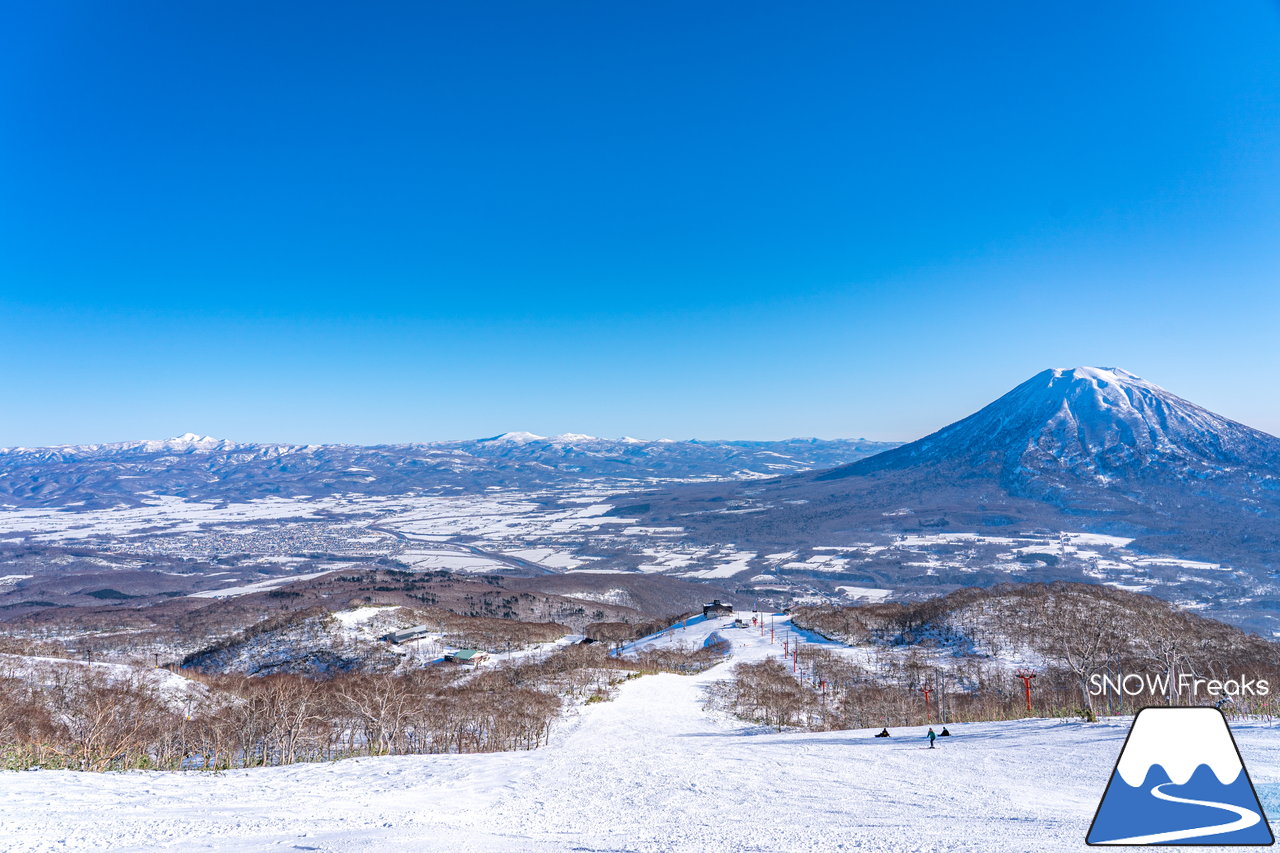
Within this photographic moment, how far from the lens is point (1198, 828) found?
5.01 metres

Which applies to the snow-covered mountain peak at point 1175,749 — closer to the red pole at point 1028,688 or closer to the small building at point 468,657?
the red pole at point 1028,688

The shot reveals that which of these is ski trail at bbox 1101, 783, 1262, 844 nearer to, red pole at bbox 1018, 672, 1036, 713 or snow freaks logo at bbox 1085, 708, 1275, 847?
snow freaks logo at bbox 1085, 708, 1275, 847

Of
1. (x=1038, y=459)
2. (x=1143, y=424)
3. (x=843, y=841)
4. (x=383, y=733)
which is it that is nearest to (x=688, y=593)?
(x=383, y=733)

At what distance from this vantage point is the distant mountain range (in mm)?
114375

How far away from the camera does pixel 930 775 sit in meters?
10.2

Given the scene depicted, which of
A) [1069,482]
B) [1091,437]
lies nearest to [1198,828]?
[1069,482]

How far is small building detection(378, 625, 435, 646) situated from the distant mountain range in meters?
99.2

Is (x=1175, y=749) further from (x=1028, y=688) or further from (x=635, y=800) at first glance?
(x=1028, y=688)

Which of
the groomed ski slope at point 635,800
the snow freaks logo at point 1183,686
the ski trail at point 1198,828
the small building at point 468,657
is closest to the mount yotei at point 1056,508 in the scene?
the snow freaks logo at point 1183,686

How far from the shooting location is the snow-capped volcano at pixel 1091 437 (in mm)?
138500

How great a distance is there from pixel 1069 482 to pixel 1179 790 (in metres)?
168

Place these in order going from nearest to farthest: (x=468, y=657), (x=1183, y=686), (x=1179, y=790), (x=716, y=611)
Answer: (x=1179, y=790) < (x=1183, y=686) < (x=468, y=657) < (x=716, y=611)

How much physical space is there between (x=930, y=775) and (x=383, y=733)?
1418 cm

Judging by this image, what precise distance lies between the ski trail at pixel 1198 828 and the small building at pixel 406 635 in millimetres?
49195
